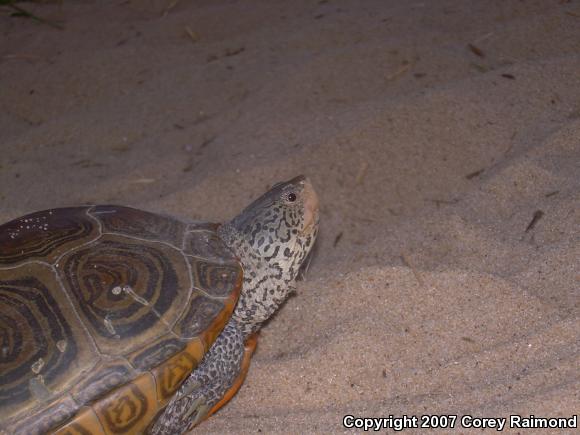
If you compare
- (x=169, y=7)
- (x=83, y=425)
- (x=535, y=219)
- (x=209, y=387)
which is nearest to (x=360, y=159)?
(x=535, y=219)

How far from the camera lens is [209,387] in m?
2.60

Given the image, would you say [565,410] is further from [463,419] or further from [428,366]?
[428,366]

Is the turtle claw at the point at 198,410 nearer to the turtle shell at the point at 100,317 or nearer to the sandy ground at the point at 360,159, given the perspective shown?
the sandy ground at the point at 360,159

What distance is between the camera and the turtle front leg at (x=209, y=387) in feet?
8.20

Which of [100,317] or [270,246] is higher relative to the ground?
[100,317]

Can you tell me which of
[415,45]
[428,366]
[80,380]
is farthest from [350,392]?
[415,45]

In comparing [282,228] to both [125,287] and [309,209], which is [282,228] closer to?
[309,209]

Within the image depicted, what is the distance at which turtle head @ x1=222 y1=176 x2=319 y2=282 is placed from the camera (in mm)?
2863

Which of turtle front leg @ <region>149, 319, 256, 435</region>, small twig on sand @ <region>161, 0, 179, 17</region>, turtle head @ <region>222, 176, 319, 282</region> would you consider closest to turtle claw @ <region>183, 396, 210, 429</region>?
turtle front leg @ <region>149, 319, 256, 435</region>

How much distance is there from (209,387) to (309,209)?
89 cm

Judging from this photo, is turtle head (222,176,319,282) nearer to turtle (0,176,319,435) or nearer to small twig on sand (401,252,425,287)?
turtle (0,176,319,435)

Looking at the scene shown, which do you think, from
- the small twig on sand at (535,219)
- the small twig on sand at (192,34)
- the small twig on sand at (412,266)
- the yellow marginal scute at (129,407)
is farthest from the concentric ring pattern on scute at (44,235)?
the small twig on sand at (192,34)

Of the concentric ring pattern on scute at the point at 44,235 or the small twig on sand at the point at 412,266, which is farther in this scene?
the small twig on sand at the point at 412,266

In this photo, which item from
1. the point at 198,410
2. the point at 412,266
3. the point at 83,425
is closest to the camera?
the point at 83,425
